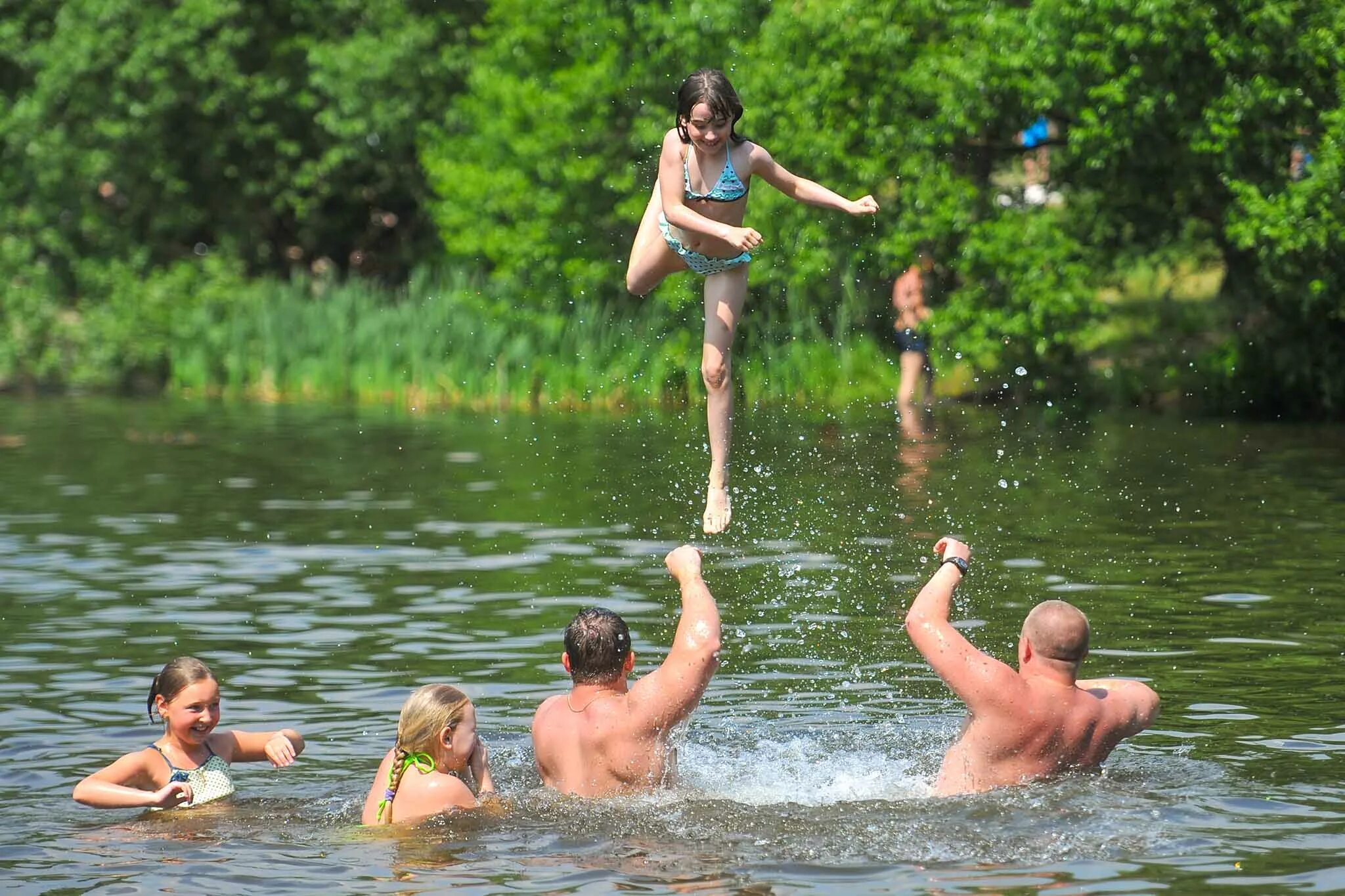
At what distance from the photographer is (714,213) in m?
11.1

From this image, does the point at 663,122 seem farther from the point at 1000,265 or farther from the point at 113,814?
the point at 113,814

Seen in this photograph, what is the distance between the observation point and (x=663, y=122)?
113ft

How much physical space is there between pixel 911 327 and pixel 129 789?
838 inches

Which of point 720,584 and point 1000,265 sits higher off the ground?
point 1000,265

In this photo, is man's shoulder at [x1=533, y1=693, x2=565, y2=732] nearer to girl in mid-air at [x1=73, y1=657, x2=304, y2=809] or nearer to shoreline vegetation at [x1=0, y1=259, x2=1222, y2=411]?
girl in mid-air at [x1=73, y1=657, x2=304, y2=809]

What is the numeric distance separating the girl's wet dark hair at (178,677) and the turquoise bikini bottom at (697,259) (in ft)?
11.3

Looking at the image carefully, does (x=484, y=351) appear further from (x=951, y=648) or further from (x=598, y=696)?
(x=951, y=648)

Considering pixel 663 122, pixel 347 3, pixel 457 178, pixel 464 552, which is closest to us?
pixel 464 552

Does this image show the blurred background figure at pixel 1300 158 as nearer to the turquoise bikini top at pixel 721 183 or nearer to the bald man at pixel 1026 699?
the turquoise bikini top at pixel 721 183

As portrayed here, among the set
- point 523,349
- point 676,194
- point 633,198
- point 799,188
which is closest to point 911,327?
point 523,349

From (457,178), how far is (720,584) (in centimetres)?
2376

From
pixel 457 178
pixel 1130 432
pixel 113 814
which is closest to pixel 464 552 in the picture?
pixel 113 814

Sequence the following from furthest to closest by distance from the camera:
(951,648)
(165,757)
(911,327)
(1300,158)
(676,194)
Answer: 1. (911,327)
2. (1300,158)
3. (676,194)
4. (165,757)
5. (951,648)

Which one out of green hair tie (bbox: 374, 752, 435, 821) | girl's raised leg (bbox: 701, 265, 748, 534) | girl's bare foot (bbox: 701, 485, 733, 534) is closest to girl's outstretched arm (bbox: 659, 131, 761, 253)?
girl's raised leg (bbox: 701, 265, 748, 534)
